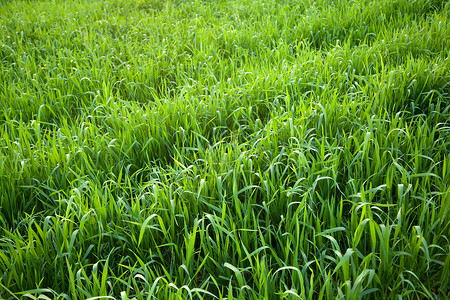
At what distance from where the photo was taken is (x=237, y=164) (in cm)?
193

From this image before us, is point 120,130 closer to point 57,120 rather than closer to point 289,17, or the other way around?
point 57,120

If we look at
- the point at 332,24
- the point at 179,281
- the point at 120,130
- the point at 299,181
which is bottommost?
the point at 179,281

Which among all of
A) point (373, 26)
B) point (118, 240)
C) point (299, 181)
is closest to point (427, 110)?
point (299, 181)

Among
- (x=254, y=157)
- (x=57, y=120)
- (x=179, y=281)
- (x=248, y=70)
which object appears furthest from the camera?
(x=248, y=70)

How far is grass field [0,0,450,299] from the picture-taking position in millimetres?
1489

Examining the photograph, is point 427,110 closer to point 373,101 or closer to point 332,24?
point 373,101

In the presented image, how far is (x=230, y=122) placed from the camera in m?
2.64

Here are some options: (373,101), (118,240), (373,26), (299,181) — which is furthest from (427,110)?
(118,240)

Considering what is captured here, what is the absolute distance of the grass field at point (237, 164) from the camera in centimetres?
149

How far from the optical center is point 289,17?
4.32 metres

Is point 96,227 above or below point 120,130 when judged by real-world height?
below

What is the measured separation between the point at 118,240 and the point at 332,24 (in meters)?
3.41

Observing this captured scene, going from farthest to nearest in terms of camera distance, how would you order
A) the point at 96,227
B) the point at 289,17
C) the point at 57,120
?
the point at 289,17 → the point at 57,120 → the point at 96,227

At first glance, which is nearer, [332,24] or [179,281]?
[179,281]
